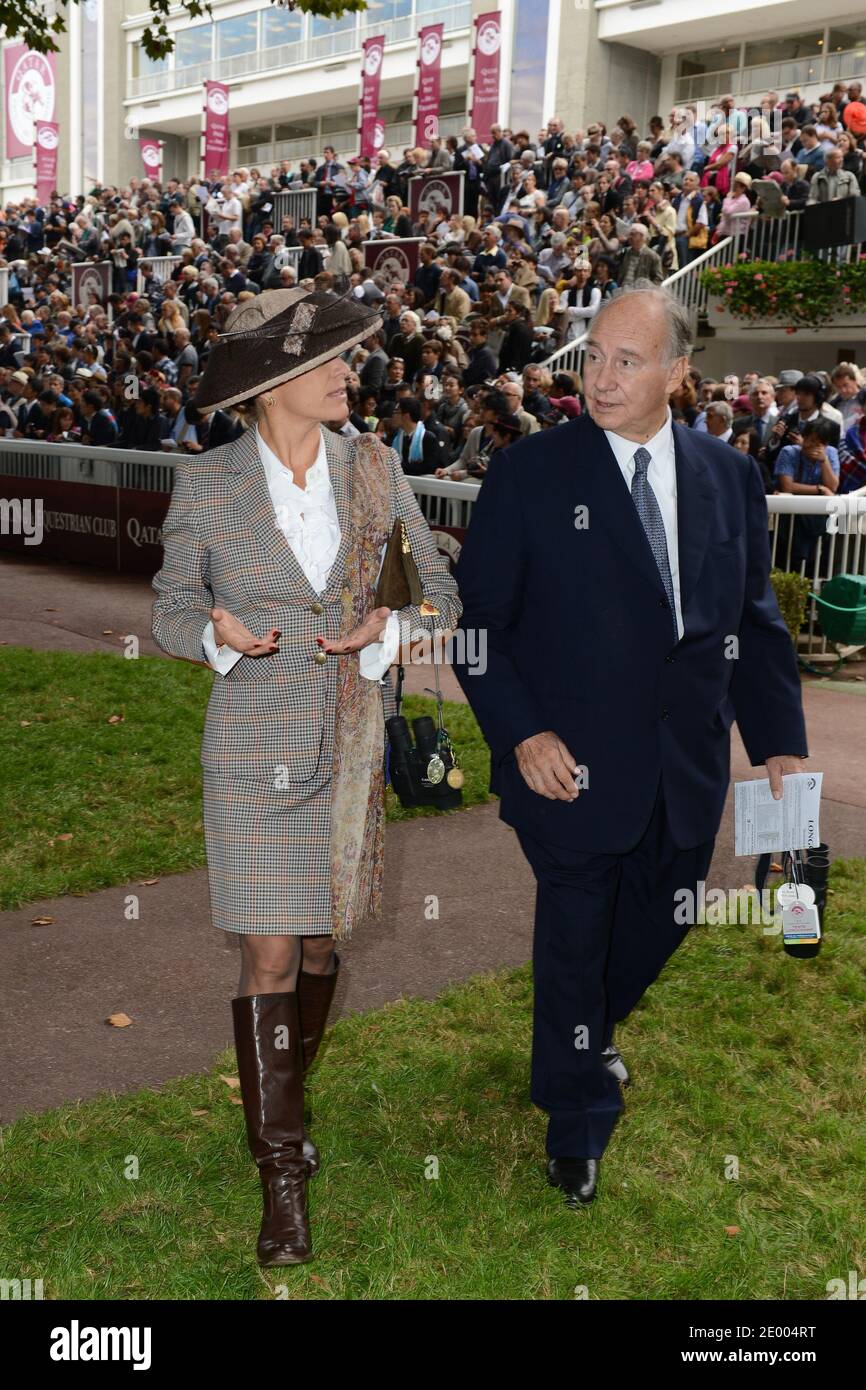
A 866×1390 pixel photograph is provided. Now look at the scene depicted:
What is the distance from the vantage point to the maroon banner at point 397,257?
20.9m

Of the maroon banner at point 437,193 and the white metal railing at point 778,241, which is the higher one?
the maroon banner at point 437,193

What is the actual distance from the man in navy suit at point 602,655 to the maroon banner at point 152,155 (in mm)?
54407

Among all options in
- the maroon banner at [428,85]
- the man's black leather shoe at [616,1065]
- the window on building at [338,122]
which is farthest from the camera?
the window on building at [338,122]

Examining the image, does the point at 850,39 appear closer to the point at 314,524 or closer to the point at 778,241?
the point at 778,241

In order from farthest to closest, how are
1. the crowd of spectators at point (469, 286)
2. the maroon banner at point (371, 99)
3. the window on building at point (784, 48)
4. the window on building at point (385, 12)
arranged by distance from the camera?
the window on building at point (385, 12) < the maroon banner at point (371, 99) < the window on building at point (784, 48) < the crowd of spectators at point (469, 286)

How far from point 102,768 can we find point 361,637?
4.77m

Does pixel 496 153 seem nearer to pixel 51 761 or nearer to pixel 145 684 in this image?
pixel 145 684

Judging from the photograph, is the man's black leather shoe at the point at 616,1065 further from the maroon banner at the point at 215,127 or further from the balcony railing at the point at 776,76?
the maroon banner at the point at 215,127

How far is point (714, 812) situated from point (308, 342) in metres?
1.57

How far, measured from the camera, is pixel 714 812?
12.1 feet

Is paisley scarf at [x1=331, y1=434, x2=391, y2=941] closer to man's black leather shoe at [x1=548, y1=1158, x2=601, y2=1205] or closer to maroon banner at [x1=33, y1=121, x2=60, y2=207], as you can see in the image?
man's black leather shoe at [x1=548, y1=1158, x2=601, y2=1205]

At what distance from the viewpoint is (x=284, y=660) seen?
11.4 ft

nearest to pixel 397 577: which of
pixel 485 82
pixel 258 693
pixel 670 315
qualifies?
pixel 258 693

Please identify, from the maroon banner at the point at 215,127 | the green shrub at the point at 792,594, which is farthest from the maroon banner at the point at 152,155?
the green shrub at the point at 792,594
